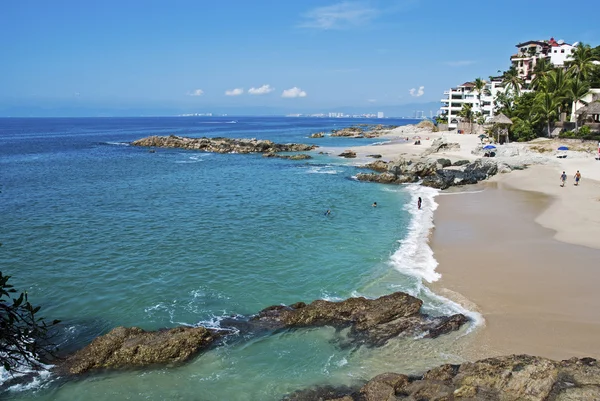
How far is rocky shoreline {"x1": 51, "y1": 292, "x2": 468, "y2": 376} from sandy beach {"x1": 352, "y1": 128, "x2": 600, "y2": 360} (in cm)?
205

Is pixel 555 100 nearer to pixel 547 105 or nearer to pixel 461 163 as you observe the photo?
pixel 547 105

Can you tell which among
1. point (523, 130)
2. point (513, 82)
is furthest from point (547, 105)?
point (513, 82)

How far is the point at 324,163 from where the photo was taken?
63.2m

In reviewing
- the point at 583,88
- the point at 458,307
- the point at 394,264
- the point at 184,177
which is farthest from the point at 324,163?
the point at 458,307

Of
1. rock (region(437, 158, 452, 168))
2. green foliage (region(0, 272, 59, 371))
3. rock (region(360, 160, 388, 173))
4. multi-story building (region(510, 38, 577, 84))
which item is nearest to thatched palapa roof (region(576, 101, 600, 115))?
rock (region(437, 158, 452, 168))

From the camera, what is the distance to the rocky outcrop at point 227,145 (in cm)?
8200

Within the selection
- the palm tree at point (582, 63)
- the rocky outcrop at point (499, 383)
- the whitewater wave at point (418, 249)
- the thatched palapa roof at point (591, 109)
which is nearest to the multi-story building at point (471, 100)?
the palm tree at point (582, 63)

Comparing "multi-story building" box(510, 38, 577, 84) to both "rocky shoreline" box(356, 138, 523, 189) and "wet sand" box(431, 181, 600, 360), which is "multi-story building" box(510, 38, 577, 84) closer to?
"rocky shoreline" box(356, 138, 523, 189)

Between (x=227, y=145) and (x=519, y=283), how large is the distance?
72.5 m

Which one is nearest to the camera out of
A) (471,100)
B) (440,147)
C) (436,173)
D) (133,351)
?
(133,351)

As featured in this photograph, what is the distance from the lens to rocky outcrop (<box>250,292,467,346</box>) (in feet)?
48.1

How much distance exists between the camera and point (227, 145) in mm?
85250

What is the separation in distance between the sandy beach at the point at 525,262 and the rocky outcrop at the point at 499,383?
2.53 m

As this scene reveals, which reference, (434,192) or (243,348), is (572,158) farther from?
(243,348)
